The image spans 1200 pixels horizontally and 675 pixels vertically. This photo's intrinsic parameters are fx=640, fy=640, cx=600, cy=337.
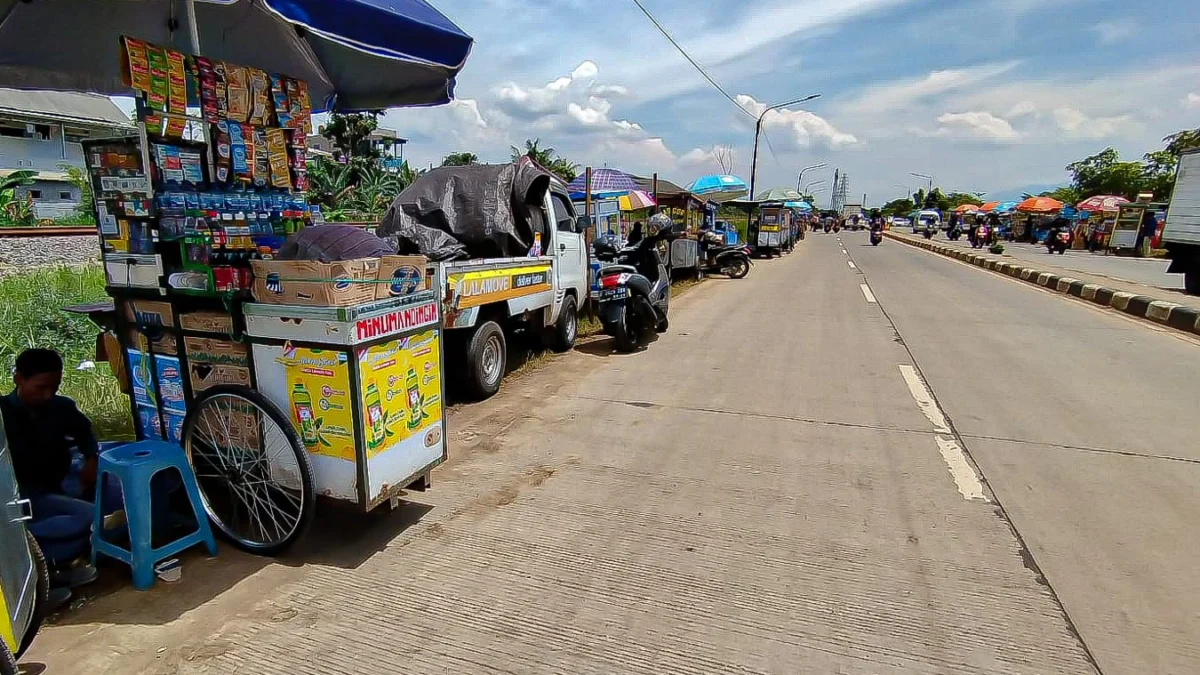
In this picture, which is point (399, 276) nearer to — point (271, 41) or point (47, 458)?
point (47, 458)

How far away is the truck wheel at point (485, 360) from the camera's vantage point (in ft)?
17.8

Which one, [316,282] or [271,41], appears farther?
[271,41]

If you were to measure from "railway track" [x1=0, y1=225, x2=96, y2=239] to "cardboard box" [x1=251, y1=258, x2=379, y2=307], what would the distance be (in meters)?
14.3

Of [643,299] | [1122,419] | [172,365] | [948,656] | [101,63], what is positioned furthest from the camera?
[643,299]

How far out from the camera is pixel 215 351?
3.10 meters

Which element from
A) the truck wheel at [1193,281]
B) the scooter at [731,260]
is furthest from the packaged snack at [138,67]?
the truck wheel at [1193,281]

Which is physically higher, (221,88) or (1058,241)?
(221,88)

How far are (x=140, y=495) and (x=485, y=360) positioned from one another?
10.4 ft

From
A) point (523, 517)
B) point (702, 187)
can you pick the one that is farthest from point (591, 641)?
point (702, 187)

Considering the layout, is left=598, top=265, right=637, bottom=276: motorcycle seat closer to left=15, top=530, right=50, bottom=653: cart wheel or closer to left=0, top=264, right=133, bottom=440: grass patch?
left=0, top=264, right=133, bottom=440: grass patch

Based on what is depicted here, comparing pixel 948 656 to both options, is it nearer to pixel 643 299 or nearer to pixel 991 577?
pixel 991 577

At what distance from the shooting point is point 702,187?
22.0 metres

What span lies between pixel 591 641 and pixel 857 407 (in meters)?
3.73

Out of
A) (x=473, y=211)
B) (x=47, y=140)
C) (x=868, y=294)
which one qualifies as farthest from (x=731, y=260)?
(x=47, y=140)
